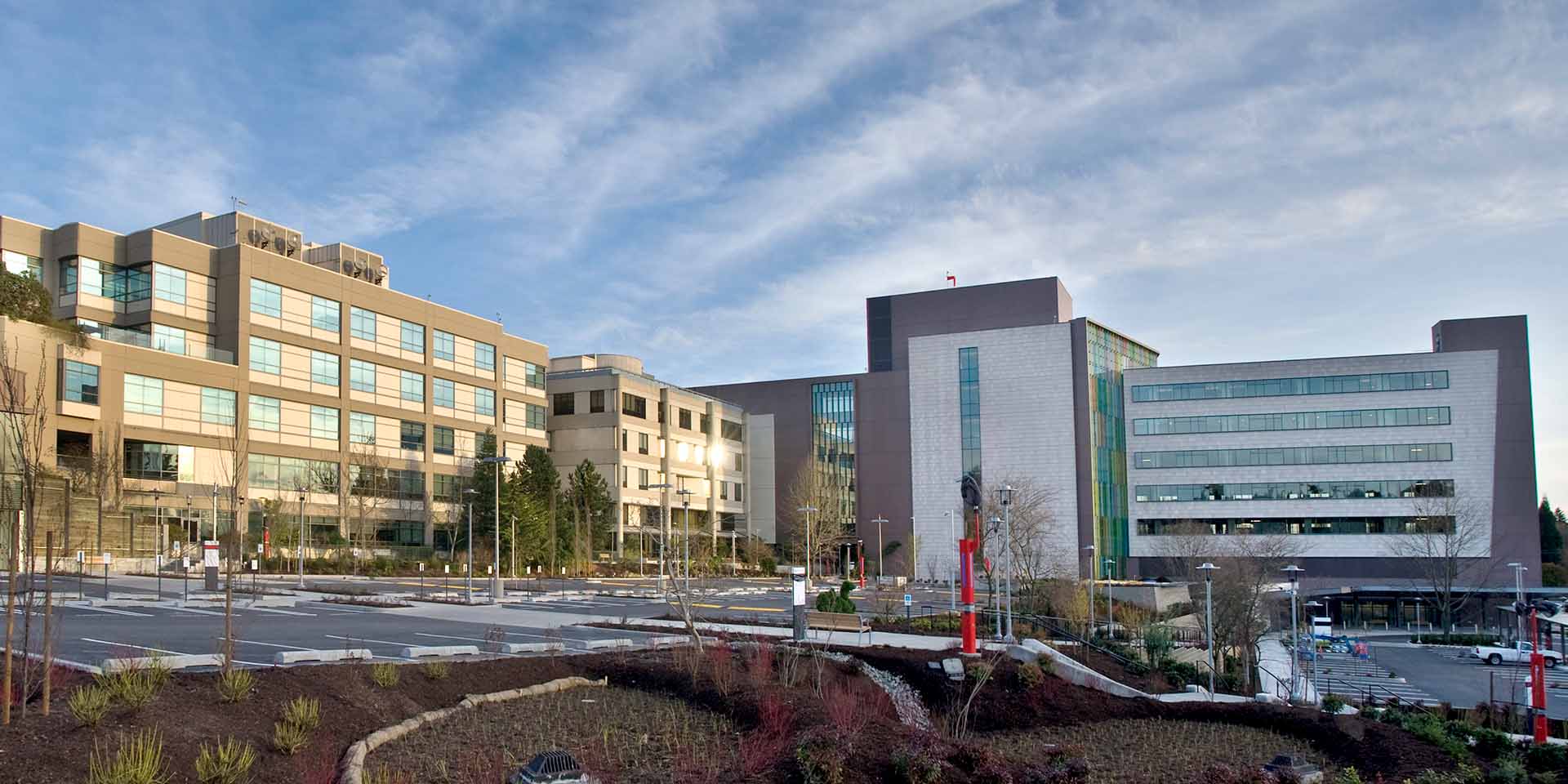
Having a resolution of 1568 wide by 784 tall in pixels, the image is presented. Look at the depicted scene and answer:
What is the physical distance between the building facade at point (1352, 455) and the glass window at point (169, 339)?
215 feet

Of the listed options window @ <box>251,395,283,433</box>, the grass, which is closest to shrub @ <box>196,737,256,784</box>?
the grass

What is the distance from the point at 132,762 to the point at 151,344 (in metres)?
59.0

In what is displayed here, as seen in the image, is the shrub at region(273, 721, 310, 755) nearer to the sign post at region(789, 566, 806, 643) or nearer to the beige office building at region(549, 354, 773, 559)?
the sign post at region(789, 566, 806, 643)

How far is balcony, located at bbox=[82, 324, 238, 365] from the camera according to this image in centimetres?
5997

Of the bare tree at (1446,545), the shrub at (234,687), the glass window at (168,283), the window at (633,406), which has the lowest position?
the bare tree at (1446,545)

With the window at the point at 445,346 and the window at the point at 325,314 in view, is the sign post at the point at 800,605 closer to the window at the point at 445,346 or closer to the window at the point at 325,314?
the window at the point at 325,314

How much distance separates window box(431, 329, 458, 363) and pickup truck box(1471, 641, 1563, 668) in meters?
65.8

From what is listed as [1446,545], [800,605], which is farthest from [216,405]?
[1446,545]

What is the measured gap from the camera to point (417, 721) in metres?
14.5

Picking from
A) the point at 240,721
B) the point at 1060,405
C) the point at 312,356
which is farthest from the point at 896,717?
the point at 1060,405

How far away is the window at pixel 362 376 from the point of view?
7356 centimetres

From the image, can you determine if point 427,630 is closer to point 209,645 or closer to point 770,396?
point 209,645

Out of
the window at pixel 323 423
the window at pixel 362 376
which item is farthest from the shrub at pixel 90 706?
the window at pixel 362 376

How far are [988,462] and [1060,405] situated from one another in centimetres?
761
